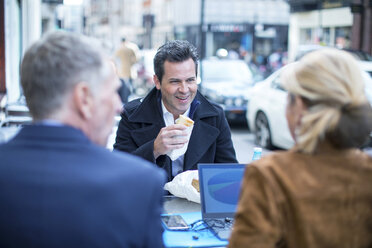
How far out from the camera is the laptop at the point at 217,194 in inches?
107

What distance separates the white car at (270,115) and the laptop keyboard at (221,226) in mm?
6104

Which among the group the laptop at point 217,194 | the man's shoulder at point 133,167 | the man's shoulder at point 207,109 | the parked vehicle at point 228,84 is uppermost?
the man's shoulder at point 133,167

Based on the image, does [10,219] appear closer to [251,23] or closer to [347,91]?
[347,91]

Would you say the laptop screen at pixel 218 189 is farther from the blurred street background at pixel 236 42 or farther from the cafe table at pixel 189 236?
the blurred street background at pixel 236 42

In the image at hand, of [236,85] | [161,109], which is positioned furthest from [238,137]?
[161,109]

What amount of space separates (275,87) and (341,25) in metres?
15.3

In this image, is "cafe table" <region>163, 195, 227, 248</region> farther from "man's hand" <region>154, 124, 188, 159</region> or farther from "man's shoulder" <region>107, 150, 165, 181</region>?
"man's shoulder" <region>107, 150, 165, 181</region>

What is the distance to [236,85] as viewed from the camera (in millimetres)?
12891

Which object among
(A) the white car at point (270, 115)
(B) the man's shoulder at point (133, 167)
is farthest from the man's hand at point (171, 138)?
(A) the white car at point (270, 115)

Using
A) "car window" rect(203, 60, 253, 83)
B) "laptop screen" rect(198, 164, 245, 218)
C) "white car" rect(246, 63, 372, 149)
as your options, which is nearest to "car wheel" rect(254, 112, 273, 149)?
"white car" rect(246, 63, 372, 149)

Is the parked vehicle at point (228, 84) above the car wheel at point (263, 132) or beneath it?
above

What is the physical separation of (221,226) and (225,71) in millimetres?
11228

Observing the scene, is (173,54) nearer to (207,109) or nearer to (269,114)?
(207,109)

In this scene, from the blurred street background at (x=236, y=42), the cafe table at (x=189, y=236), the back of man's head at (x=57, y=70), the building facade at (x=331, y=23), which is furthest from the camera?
the building facade at (x=331, y=23)
